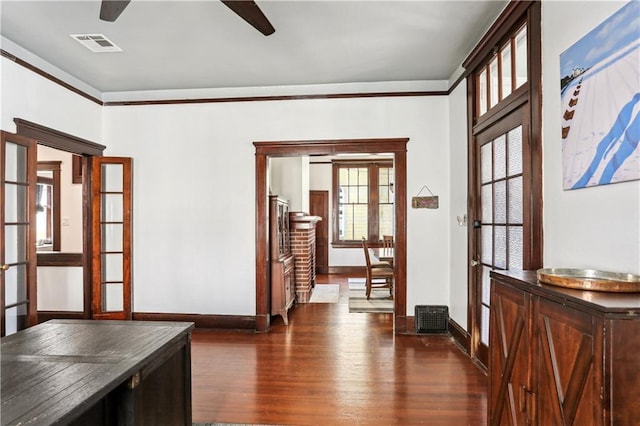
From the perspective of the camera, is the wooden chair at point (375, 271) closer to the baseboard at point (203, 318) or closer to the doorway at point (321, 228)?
the baseboard at point (203, 318)

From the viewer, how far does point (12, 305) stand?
300 centimetres

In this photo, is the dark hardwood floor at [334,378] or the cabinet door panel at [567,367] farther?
the dark hardwood floor at [334,378]

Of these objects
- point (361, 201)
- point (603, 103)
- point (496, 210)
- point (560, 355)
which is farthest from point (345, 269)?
point (560, 355)

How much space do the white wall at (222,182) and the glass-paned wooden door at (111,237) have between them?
6.1 inches

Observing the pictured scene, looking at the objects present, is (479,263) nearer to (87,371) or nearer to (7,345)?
(87,371)

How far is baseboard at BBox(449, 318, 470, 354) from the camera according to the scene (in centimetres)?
334

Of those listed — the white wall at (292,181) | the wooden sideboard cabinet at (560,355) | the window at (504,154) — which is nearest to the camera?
the wooden sideboard cabinet at (560,355)

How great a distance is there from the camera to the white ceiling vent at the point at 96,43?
300cm

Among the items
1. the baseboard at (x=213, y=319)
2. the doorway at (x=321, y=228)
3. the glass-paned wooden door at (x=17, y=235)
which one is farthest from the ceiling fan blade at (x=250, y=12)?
the doorway at (x=321, y=228)

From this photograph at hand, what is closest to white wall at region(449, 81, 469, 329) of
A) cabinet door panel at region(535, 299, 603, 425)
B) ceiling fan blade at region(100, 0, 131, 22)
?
cabinet door panel at region(535, 299, 603, 425)

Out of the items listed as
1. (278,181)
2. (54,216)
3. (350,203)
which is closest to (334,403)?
(278,181)

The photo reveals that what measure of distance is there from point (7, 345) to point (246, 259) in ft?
8.59

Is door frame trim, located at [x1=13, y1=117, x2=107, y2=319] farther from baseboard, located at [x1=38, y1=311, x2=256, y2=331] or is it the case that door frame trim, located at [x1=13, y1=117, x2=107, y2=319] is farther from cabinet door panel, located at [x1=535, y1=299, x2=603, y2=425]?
cabinet door panel, located at [x1=535, y1=299, x2=603, y2=425]

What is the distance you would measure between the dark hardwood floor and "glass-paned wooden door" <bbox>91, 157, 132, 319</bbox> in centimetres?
111
